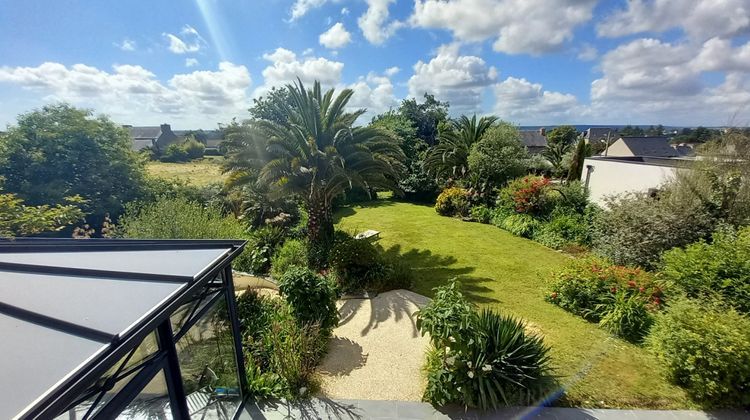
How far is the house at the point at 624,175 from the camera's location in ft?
37.6

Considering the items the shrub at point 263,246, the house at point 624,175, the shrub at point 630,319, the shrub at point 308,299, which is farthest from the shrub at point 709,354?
the shrub at point 263,246

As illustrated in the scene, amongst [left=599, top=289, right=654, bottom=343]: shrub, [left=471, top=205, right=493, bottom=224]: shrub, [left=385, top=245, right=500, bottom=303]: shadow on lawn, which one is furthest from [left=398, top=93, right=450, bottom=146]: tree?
[left=599, top=289, right=654, bottom=343]: shrub

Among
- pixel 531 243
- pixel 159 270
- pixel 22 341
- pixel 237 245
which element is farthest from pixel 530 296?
pixel 22 341

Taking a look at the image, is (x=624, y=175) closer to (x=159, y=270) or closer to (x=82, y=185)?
(x=159, y=270)

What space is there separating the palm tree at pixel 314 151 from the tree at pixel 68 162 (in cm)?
770

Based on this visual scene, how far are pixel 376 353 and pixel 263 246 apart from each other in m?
6.97

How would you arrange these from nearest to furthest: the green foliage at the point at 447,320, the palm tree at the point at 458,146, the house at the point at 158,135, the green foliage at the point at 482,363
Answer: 1. the green foliage at the point at 482,363
2. the green foliage at the point at 447,320
3. the palm tree at the point at 458,146
4. the house at the point at 158,135

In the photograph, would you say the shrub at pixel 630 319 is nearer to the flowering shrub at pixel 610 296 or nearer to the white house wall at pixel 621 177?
the flowering shrub at pixel 610 296

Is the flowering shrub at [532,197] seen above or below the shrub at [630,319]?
above

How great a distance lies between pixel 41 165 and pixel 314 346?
1554 cm

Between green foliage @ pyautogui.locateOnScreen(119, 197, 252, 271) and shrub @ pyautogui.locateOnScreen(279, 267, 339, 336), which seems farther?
green foliage @ pyautogui.locateOnScreen(119, 197, 252, 271)

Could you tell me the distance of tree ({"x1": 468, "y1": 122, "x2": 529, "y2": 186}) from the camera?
62.6 ft

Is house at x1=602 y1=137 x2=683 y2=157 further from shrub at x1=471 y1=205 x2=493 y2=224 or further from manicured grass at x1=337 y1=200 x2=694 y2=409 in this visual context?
manicured grass at x1=337 y1=200 x2=694 y2=409

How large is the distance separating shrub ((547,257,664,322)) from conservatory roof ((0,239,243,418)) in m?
8.50
